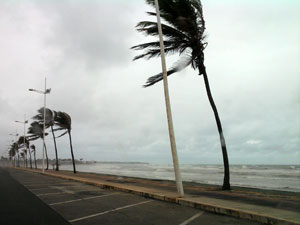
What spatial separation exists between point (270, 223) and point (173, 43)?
8.87m

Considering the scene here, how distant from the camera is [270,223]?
565cm

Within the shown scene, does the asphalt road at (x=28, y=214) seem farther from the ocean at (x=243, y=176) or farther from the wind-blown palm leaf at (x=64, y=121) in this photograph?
the wind-blown palm leaf at (x=64, y=121)

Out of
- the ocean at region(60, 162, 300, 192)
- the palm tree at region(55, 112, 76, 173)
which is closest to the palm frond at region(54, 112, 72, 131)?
the palm tree at region(55, 112, 76, 173)

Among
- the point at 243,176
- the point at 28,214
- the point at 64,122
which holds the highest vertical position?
the point at 64,122

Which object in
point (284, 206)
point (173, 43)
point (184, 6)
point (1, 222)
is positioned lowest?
point (284, 206)

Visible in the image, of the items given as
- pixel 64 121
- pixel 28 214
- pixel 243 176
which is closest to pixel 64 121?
pixel 64 121

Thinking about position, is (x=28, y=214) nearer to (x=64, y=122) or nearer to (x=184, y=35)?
(x=184, y=35)

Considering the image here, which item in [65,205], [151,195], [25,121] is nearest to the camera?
[65,205]

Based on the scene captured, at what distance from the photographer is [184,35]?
38.7ft

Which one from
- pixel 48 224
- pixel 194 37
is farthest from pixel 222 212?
pixel 194 37

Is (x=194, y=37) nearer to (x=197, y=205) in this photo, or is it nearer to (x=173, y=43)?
(x=173, y=43)

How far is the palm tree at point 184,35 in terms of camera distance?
11359mm

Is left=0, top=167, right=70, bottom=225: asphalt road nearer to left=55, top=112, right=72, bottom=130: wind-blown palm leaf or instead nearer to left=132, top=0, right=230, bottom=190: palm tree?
left=132, top=0, right=230, bottom=190: palm tree

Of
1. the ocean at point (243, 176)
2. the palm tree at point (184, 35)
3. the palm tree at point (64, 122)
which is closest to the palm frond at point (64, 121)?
the palm tree at point (64, 122)
